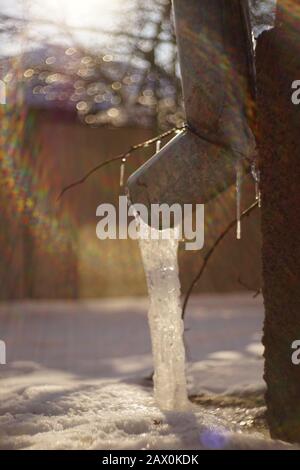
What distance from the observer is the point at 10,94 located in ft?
30.7

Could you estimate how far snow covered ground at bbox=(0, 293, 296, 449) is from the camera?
2191 millimetres

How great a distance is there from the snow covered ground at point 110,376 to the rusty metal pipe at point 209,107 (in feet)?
2.46

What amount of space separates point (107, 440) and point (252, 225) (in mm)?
8024

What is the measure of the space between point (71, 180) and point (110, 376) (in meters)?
5.41

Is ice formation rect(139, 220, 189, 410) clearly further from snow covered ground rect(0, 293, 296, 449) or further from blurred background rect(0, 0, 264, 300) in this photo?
blurred background rect(0, 0, 264, 300)

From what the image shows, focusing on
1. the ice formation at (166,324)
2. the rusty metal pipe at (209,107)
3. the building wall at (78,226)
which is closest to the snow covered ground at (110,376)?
the ice formation at (166,324)

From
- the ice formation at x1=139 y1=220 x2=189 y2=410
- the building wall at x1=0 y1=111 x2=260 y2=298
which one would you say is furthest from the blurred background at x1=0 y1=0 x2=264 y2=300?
the ice formation at x1=139 y1=220 x2=189 y2=410

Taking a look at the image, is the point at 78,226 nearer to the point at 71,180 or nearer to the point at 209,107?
the point at 71,180

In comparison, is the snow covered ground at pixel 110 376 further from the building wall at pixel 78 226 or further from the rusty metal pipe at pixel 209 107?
the rusty metal pipe at pixel 209 107

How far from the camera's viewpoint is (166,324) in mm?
2664

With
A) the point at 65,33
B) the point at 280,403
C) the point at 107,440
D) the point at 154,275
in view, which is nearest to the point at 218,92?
the point at 154,275

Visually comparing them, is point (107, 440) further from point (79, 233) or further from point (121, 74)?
point (121, 74)

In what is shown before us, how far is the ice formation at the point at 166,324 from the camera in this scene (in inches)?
104

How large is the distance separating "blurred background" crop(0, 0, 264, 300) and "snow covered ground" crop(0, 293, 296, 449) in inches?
22.9
